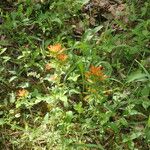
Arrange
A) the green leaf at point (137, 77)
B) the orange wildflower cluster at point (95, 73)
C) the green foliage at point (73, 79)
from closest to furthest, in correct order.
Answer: the orange wildflower cluster at point (95, 73) < the green foliage at point (73, 79) < the green leaf at point (137, 77)

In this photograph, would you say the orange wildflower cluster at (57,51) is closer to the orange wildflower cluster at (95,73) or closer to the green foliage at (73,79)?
the green foliage at (73,79)

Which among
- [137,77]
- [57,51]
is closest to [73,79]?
[57,51]

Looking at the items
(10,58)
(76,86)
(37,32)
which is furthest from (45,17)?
(76,86)

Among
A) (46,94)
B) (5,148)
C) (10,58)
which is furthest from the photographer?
(10,58)

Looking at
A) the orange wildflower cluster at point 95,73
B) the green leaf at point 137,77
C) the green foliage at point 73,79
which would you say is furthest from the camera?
the green leaf at point 137,77

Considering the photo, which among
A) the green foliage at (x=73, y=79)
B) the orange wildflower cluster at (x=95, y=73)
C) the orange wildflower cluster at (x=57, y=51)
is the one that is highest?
the orange wildflower cluster at (x=57, y=51)

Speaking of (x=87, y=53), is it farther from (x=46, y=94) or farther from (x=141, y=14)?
(x=141, y=14)

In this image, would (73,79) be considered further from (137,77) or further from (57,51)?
(137,77)

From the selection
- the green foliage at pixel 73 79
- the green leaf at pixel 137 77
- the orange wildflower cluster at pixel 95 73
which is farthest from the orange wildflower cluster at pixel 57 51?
the green leaf at pixel 137 77

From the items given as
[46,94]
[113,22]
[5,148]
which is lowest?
[5,148]
